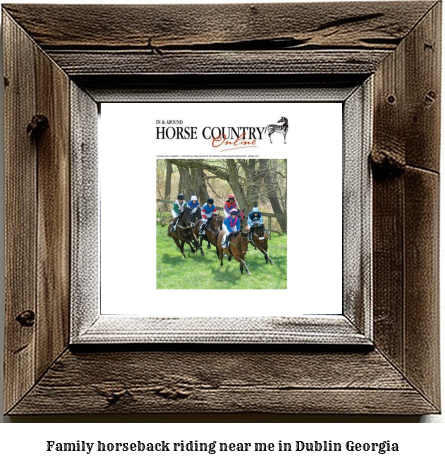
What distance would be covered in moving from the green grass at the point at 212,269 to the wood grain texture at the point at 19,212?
0.46 feet

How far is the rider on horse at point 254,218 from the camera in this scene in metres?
0.54

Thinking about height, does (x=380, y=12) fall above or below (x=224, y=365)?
above

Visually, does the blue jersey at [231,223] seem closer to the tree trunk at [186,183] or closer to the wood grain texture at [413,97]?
the tree trunk at [186,183]

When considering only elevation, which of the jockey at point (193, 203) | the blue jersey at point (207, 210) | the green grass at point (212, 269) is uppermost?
the jockey at point (193, 203)

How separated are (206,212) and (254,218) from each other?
2.1 inches

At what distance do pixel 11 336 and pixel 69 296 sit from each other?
75 millimetres

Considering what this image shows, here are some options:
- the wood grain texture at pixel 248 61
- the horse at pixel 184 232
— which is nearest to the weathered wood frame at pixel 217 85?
the wood grain texture at pixel 248 61

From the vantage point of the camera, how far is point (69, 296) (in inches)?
20.8

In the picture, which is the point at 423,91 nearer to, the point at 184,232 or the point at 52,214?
the point at 184,232

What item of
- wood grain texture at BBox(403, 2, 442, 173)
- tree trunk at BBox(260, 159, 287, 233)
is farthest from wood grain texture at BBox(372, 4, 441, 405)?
tree trunk at BBox(260, 159, 287, 233)

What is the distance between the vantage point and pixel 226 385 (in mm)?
522

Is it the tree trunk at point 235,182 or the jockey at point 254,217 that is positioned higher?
the tree trunk at point 235,182
